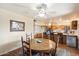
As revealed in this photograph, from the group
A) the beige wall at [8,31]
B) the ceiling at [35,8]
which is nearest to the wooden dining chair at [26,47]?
the beige wall at [8,31]

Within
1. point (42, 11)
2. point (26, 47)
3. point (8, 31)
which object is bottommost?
point (26, 47)

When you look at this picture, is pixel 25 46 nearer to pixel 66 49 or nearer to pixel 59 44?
pixel 59 44

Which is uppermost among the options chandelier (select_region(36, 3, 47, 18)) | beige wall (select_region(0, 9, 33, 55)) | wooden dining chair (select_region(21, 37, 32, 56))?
chandelier (select_region(36, 3, 47, 18))

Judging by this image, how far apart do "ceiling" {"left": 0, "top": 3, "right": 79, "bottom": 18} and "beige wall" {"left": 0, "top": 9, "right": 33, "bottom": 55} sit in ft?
0.37

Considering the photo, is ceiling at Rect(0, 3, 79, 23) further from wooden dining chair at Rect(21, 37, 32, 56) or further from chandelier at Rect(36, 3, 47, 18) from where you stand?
wooden dining chair at Rect(21, 37, 32, 56)

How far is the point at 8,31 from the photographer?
172 cm

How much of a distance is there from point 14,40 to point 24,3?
0.77 m

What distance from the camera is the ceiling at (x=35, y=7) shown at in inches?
52.3

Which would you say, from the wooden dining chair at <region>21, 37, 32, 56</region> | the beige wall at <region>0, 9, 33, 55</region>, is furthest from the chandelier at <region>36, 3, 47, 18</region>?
the wooden dining chair at <region>21, 37, 32, 56</region>

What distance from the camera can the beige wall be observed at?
1.57 metres

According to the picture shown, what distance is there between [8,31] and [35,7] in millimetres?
779

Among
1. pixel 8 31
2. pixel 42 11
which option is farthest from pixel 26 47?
pixel 42 11

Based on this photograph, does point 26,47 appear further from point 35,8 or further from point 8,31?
point 35,8

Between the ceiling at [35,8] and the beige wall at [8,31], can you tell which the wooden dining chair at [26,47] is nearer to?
the beige wall at [8,31]
